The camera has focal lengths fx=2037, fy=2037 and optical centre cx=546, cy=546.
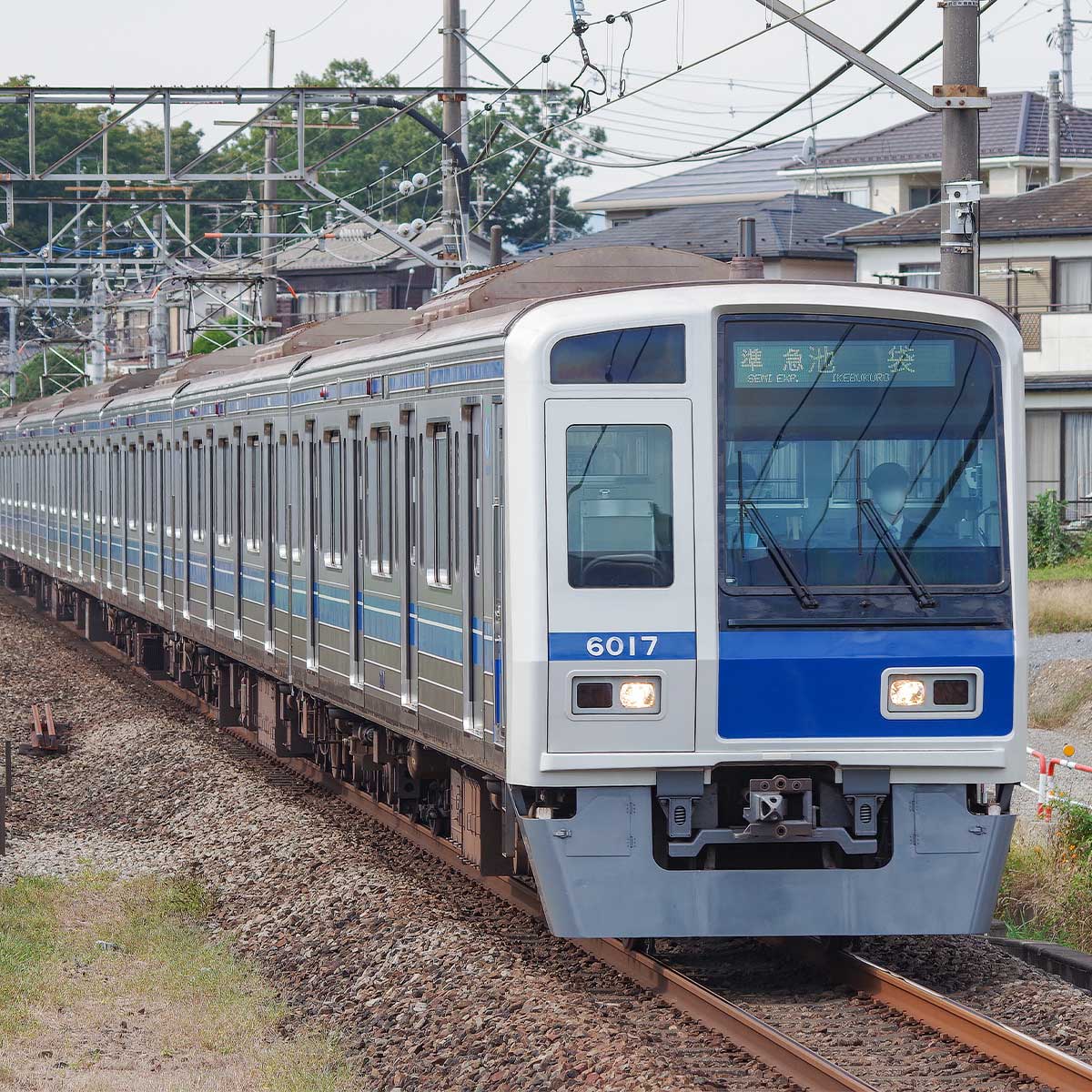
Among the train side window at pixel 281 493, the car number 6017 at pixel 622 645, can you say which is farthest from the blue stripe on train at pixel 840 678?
the train side window at pixel 281 493

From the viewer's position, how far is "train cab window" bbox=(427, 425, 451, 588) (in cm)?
913

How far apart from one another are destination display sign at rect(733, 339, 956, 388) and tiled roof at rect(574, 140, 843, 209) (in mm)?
56107

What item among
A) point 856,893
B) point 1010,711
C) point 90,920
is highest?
point 1010,711

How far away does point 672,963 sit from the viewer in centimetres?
834

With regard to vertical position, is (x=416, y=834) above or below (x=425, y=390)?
below

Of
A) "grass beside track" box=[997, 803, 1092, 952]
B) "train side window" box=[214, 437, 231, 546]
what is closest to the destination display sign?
"grass beside track" box=[997, 803, 1092, 952]

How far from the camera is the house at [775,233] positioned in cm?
3816

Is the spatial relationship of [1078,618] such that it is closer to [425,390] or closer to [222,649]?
[222,649]

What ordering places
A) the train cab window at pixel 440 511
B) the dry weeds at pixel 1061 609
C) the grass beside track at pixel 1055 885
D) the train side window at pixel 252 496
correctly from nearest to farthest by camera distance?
the train cab window at pixel 440 511
the grass beside track at pixel 1055 885
the train side window at pixel 252 496
the dry weeds at pixel 1061 609

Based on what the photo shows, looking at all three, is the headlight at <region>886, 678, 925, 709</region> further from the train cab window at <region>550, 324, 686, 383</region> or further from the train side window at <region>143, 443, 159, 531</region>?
the train side window at <region>143, 443, 159, 531</region>

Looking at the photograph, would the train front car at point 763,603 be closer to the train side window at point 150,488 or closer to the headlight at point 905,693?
the headlight at point 905,693

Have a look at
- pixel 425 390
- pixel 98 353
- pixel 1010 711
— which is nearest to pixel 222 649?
pixel 425 390

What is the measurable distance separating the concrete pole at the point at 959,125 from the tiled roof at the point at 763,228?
86.8 feet

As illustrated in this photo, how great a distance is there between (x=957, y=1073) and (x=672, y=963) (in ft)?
6.02
